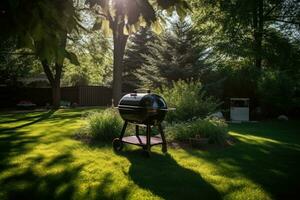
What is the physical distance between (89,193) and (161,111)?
2625 mm

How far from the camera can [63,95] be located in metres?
24.1

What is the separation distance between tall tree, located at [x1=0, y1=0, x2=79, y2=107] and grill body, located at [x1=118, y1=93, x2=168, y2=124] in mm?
3412

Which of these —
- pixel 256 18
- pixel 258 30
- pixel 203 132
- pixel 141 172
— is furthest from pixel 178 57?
pixel 141 172

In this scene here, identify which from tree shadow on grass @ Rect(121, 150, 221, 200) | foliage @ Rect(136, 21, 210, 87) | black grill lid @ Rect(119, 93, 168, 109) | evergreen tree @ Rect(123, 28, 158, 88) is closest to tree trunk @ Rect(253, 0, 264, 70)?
foliage @ Rect(136, 21, 210, 87)

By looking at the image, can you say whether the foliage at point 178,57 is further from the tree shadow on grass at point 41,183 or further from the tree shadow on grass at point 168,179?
the tree shadow on grass at point 41,183

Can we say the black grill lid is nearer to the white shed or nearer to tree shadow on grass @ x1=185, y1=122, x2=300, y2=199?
tree shadow on grass @ x1=185, y1=122, x2=300, y2=199

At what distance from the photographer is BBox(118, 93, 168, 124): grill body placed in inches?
248

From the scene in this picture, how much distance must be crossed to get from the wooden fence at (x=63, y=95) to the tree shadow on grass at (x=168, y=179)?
57.6ft

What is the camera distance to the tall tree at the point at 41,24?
2703mm

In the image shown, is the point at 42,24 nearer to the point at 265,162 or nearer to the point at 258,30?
the point at 265,162

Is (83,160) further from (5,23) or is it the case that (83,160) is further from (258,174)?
(5,23)

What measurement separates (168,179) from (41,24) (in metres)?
3.32

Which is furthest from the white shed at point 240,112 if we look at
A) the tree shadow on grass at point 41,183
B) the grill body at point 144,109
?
the tree shadow on grass at point 41,183

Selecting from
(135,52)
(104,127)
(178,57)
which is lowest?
(104,127)
